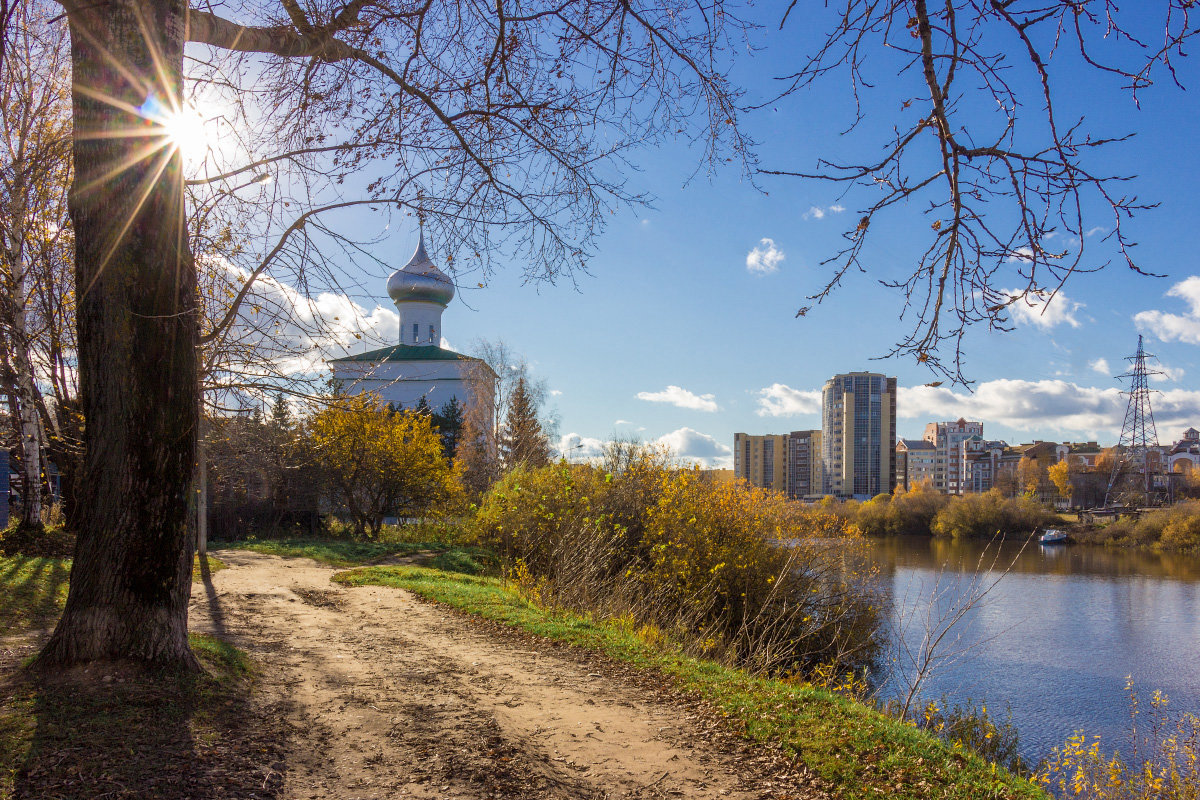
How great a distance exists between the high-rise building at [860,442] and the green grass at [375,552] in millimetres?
62866

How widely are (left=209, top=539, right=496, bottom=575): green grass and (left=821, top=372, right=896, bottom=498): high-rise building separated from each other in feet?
206

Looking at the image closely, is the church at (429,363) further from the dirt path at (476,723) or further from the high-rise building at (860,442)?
the high-rise building at (860,442)

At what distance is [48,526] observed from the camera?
12.5 m

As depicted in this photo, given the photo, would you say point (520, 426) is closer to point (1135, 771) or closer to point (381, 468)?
point (381, 468)

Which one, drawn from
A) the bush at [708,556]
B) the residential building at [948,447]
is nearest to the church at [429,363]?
the bush at [708,556]

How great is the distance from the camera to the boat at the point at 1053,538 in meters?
45.8

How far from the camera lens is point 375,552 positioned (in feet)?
55.6

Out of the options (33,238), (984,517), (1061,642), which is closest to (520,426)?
(1061,642)

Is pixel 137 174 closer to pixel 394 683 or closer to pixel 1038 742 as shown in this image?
pixel 394 683

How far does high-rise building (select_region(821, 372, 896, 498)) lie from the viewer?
77.4m

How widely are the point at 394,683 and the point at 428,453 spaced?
17.4 m

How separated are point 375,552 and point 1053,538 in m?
44.7

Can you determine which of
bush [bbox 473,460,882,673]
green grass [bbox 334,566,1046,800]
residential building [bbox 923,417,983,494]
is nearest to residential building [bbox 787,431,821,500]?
residential building [bbox 923,417,983,494]

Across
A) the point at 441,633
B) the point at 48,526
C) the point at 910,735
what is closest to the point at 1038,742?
the point at 910,735
